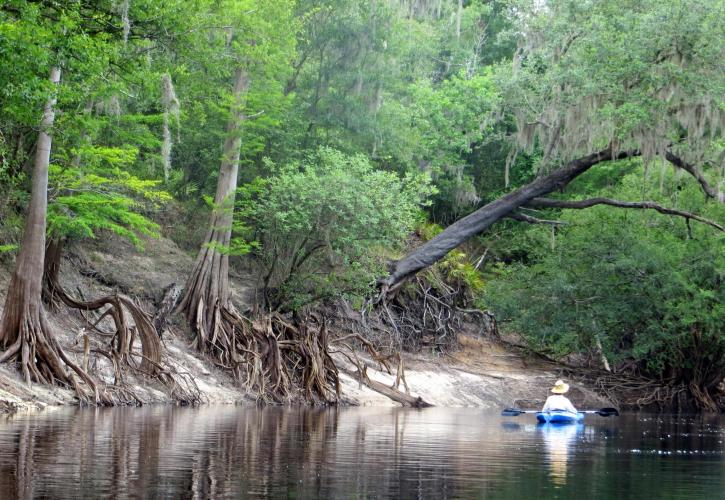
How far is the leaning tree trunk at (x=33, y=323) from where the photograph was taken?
829 inches

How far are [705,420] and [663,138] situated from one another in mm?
7615

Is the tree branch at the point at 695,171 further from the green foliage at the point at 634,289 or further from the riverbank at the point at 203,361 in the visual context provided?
the riverbank at the point at 203,361

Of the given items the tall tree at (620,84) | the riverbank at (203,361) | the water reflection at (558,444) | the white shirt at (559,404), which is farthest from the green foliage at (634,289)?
the water reflection at (558,444)

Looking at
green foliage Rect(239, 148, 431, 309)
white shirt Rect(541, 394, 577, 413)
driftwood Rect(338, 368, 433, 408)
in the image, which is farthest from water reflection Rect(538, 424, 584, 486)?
green foliage Rect(239, 148, 431, 309)

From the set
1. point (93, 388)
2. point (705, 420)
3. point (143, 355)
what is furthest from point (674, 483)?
point (705, 420)

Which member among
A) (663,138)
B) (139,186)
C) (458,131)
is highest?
(458,131)

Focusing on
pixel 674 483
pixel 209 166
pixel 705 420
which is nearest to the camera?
pixel 674 483

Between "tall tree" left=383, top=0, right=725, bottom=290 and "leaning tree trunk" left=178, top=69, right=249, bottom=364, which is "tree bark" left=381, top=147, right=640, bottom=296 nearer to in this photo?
"tall tree" left=383, top=0, right=725, bottom=290

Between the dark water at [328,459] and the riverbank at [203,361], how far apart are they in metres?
4.17

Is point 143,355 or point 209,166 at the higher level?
point 209,166

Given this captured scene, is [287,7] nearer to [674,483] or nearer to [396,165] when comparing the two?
[396,165]

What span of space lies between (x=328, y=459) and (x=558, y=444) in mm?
6691

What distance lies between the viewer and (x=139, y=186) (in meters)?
24.6

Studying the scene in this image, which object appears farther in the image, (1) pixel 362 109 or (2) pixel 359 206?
(1) pixel 362 109
